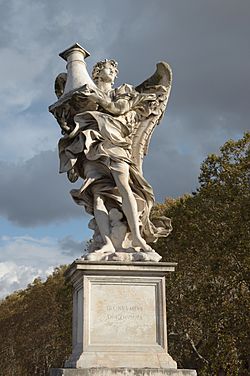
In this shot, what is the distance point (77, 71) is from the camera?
32.5 ft

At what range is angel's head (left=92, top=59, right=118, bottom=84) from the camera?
10.2 metres

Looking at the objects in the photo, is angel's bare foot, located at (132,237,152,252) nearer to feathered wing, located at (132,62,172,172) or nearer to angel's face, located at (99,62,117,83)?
feathered wing, located at (132,62,172,172)

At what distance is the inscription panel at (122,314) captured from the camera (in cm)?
823

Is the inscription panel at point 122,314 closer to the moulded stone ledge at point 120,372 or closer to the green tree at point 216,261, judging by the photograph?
the moulded stone ledge at point 120,372

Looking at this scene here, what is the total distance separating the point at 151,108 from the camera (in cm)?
1016

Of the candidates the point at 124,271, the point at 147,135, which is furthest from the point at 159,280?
the point at 147,135

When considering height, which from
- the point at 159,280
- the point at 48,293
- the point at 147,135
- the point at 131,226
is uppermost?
the point at 48,293

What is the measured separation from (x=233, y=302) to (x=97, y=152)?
14415mm

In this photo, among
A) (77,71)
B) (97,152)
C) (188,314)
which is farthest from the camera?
(188,314)

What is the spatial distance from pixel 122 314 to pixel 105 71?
422 cm

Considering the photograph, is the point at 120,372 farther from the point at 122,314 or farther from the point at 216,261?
the point at 216,261

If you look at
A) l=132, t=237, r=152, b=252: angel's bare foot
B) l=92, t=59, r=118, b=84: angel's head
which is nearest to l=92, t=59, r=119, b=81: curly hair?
l=92, t=59, r=118, b=84: angel's head

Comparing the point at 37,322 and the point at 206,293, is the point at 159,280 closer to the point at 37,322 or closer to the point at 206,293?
the point at 206,293

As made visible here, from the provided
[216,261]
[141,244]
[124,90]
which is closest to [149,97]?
[124,90]
